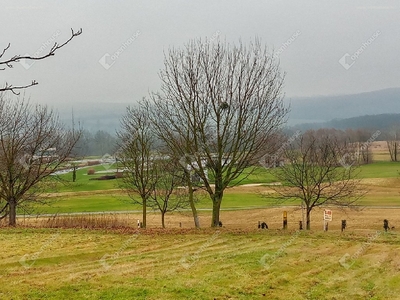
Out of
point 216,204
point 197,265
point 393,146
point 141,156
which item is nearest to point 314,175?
point 216,204

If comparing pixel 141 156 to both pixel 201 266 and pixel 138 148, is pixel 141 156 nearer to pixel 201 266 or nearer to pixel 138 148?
pixel 138 148

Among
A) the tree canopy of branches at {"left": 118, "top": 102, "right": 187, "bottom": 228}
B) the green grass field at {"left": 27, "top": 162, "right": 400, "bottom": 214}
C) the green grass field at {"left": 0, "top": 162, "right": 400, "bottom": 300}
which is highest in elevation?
the tree canopy of branches at {"left": 118, "top": 102, "right": 187, "bottom": 228}

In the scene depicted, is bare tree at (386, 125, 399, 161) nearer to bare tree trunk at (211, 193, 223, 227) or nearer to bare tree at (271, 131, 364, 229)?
bare tree at (271, 131, 364, 229)

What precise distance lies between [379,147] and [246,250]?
420 ft

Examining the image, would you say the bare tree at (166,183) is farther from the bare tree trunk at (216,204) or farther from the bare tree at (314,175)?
the bare tree at (314,175)

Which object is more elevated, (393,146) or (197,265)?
(393,146)

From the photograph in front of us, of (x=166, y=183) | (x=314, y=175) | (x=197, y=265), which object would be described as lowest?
(x=197, y=265)

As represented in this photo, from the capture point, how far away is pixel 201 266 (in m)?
9.71

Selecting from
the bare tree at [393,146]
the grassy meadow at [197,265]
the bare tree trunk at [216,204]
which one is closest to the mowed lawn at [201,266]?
the grassy meadow at [197,265]

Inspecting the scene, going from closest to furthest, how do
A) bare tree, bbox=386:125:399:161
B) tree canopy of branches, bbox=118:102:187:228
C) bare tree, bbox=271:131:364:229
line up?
bare tree, bbox=271:131:364:229
tree canopy of branches, bbox=118:102:187:228
bare tree, bbox=386:125:399:161

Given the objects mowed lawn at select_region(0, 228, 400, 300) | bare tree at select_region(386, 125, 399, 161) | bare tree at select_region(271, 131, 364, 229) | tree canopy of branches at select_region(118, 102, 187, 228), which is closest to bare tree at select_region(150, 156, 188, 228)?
tree canopy of branches at select_region(118, 102, 187, 228)

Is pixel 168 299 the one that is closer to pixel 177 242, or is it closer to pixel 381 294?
pixel 381 294

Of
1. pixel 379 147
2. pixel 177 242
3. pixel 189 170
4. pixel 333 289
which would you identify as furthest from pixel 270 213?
pixel 379 147

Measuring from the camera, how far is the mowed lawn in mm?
7766
